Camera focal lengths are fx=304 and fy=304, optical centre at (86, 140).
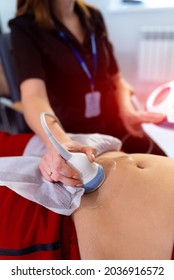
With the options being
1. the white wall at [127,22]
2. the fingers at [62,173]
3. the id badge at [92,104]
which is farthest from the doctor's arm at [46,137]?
the white wall at [127,22]

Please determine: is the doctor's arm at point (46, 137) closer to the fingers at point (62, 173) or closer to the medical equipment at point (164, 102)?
the fingers at point (62, 173)

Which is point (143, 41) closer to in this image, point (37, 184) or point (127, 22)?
point (127, 22)

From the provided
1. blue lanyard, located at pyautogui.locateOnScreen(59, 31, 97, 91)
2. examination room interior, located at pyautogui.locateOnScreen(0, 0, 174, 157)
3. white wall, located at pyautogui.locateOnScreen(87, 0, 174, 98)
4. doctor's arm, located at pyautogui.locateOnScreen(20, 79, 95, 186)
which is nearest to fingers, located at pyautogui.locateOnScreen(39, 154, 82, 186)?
doctor's arm, located at pyautogui.locateOnScreen(20, 79, 95, 186)

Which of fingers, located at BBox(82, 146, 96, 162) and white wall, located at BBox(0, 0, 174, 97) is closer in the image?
fingers, located at BBox(82, 146, 96, 162)

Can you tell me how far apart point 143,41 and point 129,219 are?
1.81ft

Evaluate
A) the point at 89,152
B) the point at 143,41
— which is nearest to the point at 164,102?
the point at 143,41

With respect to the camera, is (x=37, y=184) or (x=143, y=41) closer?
(x=37, y=184)

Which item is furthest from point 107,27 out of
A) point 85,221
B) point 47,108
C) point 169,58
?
point 85,221

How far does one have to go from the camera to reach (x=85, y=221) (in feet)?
1.95

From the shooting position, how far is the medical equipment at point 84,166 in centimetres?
60

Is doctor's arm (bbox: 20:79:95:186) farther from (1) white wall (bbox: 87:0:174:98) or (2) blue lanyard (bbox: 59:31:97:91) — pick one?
(1) white wall (bbox: 87:0:174:98)

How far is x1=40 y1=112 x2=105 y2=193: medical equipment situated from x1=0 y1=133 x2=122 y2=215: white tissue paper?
2cm

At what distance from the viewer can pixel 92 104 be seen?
3.08 ft

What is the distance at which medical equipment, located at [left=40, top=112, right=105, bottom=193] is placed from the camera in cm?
60
